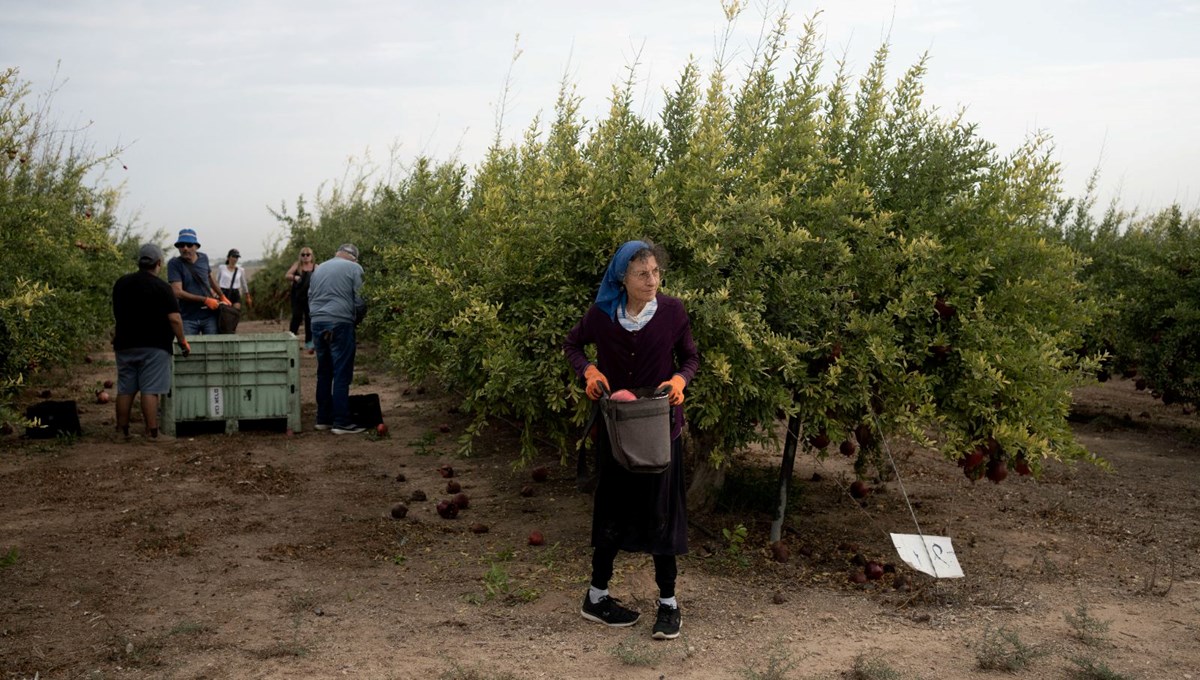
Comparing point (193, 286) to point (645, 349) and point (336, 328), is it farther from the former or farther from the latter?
point (645, 349)

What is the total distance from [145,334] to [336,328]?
5.51 feet

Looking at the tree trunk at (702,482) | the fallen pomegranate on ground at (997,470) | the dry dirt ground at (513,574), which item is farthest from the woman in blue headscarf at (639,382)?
the fallen pomegranate on ground at (997,470)

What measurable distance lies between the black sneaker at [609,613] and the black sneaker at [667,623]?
17 cm

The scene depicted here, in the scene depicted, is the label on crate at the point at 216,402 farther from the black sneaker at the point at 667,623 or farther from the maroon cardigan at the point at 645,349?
the black sneaker at the point at 667,623

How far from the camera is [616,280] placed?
190 inches

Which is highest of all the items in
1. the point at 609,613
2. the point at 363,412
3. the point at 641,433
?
the point at 641,433

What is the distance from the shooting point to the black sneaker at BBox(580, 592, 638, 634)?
5.03 m

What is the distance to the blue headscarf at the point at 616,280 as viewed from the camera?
471cm

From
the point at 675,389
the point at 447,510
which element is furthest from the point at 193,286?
the point at 675,389

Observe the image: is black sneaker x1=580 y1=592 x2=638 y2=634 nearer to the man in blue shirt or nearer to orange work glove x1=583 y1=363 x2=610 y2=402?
orange work glove x1=583 y1=363 x2=610 y2=402

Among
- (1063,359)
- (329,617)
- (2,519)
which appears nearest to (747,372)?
(1063,359)

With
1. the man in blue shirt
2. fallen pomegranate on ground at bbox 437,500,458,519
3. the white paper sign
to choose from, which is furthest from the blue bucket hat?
the white paper sign

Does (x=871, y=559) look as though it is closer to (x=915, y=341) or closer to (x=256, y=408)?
(x=915, y=341)

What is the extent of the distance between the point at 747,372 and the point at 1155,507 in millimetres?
4040
